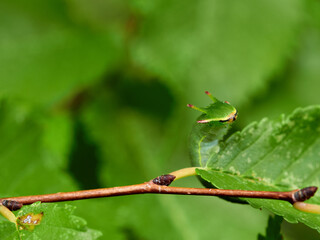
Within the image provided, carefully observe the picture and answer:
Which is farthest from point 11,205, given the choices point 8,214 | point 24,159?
point 24,159

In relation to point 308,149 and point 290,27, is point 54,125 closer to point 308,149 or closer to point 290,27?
point 290,27

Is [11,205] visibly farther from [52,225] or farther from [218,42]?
[218,42]

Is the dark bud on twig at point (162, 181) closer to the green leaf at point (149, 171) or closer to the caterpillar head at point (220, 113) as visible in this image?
the caterpillar head at point (220, 113)

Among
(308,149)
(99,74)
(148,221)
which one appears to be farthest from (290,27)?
(308,149)

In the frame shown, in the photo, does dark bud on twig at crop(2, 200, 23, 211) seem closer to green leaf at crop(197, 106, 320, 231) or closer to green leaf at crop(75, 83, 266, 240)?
green leaf at crop(197, 106, 320, 231)

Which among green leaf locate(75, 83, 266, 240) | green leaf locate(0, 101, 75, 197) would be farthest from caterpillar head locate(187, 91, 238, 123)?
green leaf locate(75, 83, 266, 240)

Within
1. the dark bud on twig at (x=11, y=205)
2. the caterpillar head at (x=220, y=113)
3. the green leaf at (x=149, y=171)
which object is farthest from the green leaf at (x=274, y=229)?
the green leaf at (x=149, y=171)
